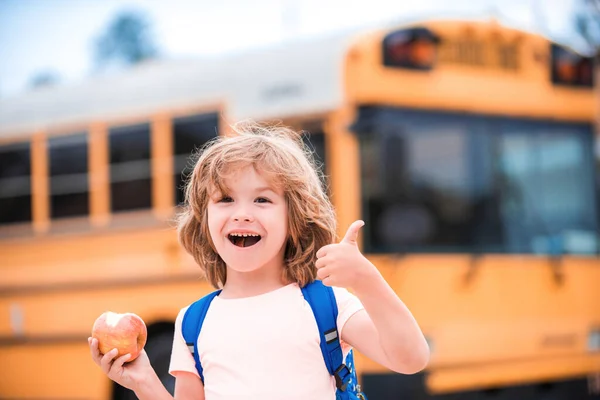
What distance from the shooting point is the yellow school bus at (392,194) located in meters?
4.11

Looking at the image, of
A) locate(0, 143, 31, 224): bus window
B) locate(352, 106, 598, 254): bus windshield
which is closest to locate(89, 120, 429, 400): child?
locate(352, 106, 598, 254): bus windshield

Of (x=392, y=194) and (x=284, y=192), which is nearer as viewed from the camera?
(x=284, y=192)

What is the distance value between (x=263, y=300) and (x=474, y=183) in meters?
2.80

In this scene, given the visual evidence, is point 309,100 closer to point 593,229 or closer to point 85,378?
point 593,229

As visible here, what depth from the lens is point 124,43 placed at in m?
39.7

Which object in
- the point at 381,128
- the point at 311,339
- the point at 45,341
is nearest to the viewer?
the point at 311,339

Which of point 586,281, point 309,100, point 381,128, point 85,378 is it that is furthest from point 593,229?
point 85,378

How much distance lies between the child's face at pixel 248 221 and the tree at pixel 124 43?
3871 centimetres

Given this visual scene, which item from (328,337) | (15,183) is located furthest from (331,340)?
(15,183)

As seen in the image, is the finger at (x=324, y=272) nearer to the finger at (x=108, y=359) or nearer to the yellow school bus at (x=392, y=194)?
the finger at (x=108, y=359)

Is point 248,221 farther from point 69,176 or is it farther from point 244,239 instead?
point 69,176

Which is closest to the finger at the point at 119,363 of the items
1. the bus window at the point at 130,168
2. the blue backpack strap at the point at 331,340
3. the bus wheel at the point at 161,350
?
the blue backpack strap at the point at 331,340

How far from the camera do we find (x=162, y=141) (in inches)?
189

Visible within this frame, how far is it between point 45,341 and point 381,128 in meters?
2.40
